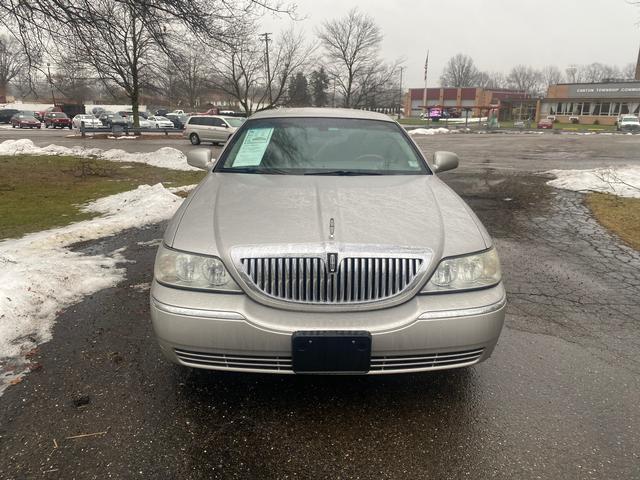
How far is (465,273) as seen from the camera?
A: 233 centimetres

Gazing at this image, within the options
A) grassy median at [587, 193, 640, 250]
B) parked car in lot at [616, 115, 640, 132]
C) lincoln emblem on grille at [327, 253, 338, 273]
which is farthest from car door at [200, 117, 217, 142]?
parked car in lot at [616, 115, 640, 132]

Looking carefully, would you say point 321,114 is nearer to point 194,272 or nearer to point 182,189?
point 194,272

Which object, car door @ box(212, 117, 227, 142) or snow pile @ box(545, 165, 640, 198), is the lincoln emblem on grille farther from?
car door @ box(212, 117, 227, 142)

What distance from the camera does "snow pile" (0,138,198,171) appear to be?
14344 millimetres

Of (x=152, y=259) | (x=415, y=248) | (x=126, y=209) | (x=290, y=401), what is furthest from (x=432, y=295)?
(x=126, y=209)

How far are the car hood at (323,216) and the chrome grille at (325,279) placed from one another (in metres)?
0.10

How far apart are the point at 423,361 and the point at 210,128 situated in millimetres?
23897

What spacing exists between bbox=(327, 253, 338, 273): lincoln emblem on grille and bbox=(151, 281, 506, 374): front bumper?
22 centimetres

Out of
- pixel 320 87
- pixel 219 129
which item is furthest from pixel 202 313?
pixel 320 87

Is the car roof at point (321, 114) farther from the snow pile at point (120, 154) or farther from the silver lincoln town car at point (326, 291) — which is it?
the snow pile at point (120, 154)

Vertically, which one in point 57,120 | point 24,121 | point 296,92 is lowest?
point 24,121

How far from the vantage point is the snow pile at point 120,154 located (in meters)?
14.3

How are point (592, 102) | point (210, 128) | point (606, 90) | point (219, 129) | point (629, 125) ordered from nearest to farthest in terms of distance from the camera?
point (219, 129)
point (210, 128)
point (629, 125)
point (606, 90)
point (592, 102)

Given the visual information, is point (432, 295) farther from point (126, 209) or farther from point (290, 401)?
point (126, 209)
